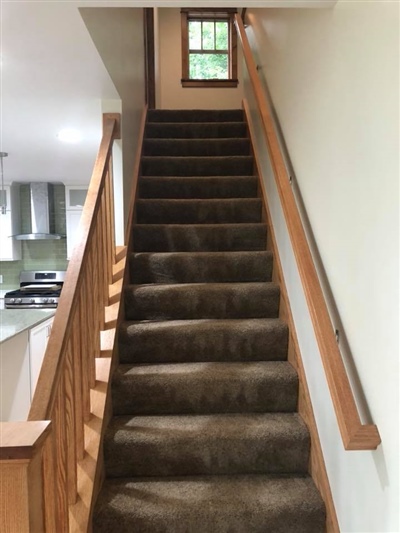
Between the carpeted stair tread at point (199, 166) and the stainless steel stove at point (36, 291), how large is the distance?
7.40 feet

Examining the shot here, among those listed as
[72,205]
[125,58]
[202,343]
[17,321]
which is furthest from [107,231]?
[72,205]

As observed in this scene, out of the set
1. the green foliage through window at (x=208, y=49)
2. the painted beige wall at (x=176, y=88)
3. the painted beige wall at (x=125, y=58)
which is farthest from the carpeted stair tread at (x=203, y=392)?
the green foliage through window at (x=208, y=49)

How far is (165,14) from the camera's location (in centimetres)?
523

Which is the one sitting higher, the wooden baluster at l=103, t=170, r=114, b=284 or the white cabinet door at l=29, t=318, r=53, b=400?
the wooden baluster at l=103, t=170, r=114, b=284

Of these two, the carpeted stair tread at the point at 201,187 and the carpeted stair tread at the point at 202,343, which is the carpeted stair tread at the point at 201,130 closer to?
the carpeted stair tread at the point at 201,187

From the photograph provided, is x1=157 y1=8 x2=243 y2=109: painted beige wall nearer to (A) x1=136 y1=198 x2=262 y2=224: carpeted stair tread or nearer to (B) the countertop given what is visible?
(A) x1=136 y1=198 x2=262 y2=224: carpeted stair tread

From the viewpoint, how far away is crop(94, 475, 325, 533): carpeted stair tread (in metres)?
1.51

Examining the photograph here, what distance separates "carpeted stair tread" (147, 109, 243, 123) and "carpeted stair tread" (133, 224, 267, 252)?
5.51 ft

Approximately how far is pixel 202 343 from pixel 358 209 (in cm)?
115

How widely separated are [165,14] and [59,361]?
5468 mm

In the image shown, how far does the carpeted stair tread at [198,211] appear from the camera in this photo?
2867mm

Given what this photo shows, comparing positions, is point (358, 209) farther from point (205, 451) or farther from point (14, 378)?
point (14, 378)

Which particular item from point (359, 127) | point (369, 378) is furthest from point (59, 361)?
point (359, 127)

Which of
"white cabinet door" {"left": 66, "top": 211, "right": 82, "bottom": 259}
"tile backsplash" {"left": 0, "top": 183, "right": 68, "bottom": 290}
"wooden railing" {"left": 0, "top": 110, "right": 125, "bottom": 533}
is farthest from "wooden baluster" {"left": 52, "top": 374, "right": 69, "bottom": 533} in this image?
"tile backsplash" {"left": 0, "top": 183, "right": 68, "bottom": 290}
